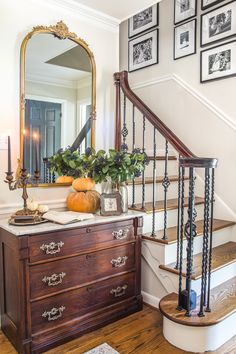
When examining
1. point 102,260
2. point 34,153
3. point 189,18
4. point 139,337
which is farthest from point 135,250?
point 189,18

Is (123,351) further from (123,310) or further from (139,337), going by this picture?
(123,310)

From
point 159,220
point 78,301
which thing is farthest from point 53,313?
point 159,220

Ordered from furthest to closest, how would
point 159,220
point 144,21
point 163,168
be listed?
point 144,21 < point 163,168 < point 159,220

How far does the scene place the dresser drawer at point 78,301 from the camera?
1823mm

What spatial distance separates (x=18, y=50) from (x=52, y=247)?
4.70 feet

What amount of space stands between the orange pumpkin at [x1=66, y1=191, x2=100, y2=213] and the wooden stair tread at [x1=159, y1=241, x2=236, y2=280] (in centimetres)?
70

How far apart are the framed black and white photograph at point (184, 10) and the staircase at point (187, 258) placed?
1.04 metres

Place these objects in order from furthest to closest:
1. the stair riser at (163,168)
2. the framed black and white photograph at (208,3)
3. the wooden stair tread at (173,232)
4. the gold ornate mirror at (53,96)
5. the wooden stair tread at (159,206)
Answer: the stair riser at (163,168) < the framed black and white photograph at (208,3) < the wooden stair tread at (159,206) < the wooden stair tread at (173,232) < the gold ornate mirror at (53,96)

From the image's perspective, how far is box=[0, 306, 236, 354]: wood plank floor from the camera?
1842mm

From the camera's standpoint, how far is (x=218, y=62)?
2.79 meters

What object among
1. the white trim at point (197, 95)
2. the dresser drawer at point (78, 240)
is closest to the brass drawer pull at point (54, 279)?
the dresser drawer at point (78, 240)

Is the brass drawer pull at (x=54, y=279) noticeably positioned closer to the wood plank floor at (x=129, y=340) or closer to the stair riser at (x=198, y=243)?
the wood plank floor at (x=129, y=340)

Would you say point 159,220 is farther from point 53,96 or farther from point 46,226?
point 53,96

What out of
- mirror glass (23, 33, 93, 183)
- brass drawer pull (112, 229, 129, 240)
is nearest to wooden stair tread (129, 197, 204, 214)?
brass drawer pull (112, 229, 129, 240)
